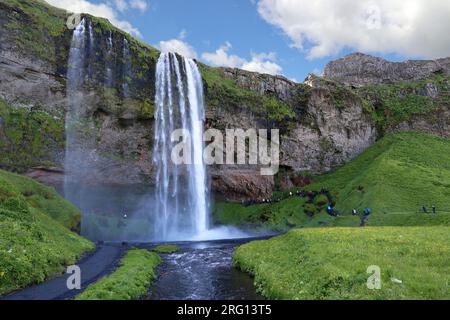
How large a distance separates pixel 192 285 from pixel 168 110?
1940 inches

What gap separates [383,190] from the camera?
228ft

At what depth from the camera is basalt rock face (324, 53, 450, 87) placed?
135m

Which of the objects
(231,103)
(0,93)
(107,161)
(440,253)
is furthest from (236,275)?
(231,103)

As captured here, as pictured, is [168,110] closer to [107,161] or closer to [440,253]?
[107,161]

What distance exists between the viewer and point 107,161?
230ft

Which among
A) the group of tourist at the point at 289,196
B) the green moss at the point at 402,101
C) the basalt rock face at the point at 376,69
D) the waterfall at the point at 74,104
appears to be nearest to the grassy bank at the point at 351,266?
the waterfall at the point at 74,104

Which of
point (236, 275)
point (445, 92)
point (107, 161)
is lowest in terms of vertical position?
→ point (236, 275)

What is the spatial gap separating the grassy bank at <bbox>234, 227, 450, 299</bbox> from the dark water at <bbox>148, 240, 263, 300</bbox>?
4.20 feet

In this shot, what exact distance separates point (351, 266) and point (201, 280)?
40.7 ft

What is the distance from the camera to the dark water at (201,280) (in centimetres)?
2495

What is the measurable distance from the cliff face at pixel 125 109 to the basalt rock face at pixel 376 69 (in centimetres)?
3825

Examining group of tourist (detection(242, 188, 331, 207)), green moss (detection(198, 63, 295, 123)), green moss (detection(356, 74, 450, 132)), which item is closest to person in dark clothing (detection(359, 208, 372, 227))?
group of tourist (detection(242, 188, 331, 207))

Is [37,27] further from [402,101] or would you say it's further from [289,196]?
[402,101]

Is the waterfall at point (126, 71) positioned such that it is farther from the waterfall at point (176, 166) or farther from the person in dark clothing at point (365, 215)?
the person in dark clothing at point (365, 215)
